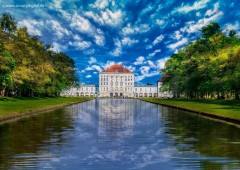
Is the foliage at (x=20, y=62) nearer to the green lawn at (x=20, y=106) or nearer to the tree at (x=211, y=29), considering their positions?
the green lawn at (x=20, y=106)

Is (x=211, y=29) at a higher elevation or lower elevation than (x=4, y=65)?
higher

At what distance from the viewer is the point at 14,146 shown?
12.3 m

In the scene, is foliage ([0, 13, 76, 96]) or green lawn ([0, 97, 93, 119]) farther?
foliage ([0, 13, 76, 96])

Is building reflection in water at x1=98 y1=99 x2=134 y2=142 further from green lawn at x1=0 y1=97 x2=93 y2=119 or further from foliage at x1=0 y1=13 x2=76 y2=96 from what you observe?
foliage at x1=0 y1=13 x2=76 y2=96

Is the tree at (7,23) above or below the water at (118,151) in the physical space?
above

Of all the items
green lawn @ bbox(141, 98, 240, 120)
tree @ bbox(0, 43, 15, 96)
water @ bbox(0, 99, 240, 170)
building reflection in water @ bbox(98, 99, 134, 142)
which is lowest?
water @ bbox(0, 99, 240, 170)

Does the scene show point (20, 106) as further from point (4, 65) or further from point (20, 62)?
point (20, 62)

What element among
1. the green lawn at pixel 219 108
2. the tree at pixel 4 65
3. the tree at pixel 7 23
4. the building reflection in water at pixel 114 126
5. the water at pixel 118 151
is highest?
the tree at pixel 7 23

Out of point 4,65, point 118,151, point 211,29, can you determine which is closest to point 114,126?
point 118,151

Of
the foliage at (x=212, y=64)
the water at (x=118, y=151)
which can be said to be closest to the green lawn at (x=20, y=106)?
the water at (x=118, y=151)

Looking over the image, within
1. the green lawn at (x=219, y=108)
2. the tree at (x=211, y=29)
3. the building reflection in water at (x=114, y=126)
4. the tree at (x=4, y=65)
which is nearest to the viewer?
the building reflection in water at (x=114, y=126)

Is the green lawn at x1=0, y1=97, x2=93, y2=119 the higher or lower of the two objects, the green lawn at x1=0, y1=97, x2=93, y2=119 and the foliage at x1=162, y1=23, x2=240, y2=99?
the lower

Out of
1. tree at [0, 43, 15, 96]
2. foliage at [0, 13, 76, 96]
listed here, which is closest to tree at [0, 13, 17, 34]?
foliage at [0, 13, 76, 96]

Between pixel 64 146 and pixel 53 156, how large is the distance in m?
2.04
